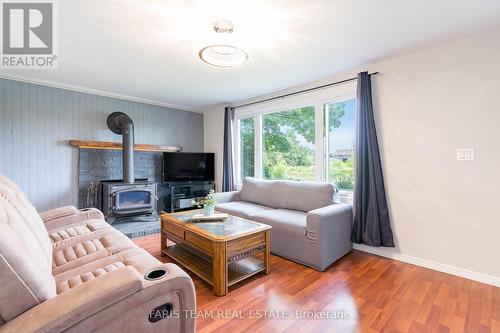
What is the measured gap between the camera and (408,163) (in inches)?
103

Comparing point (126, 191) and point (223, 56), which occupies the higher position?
point (223, 56)

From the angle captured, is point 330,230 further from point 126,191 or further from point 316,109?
point 126,191

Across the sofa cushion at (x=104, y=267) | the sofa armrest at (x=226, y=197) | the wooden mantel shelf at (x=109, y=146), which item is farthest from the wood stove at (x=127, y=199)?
the sofa cushion at (x=104, y=267)

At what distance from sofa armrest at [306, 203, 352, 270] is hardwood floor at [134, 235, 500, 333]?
0.18 m

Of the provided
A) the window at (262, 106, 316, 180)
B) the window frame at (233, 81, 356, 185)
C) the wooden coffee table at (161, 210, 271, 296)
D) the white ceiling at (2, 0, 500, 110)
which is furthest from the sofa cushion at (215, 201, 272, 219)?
the white ceiling at (2, 0, 500, 110)

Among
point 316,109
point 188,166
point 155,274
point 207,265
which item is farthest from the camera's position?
point 188,166

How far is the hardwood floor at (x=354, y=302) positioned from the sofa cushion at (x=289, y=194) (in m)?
0.81

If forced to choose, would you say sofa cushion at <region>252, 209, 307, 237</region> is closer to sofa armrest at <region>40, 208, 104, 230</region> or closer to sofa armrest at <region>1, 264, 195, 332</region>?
sofa armrest at <region>1, 264, 195, 332</region>

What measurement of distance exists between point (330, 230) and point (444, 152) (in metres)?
1.38

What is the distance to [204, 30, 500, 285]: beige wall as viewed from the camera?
215 centimetres

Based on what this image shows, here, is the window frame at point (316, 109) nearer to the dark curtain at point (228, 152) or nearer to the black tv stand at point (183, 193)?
the dark curtain at point (228, 152)

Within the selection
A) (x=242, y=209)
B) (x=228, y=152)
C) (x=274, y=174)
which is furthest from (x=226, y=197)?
(x=228, y=152)

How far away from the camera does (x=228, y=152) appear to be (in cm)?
460

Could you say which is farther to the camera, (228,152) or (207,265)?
(228,152)
